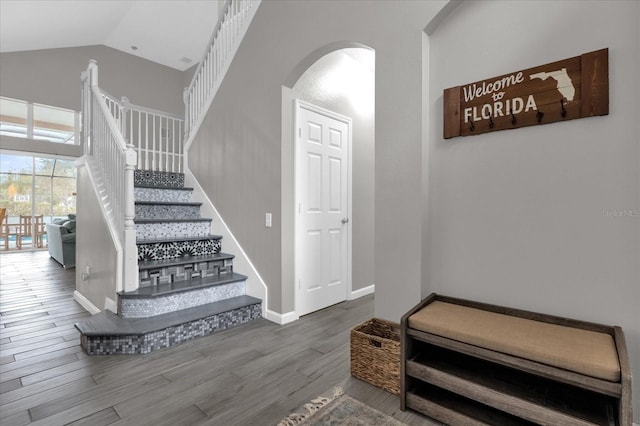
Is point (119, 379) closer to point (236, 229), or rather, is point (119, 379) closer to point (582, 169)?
point (236, 229)

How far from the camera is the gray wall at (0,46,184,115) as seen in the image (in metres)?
7.04

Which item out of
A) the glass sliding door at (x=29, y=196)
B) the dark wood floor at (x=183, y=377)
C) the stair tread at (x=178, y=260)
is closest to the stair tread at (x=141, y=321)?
the dark wood floor at (x=183, y=377)

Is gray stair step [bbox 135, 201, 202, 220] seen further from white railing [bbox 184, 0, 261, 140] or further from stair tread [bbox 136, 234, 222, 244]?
white railing [bbox 184, 0, 261, 140]

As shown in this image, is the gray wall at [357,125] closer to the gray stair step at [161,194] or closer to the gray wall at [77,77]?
the gray stair step at [161,194]

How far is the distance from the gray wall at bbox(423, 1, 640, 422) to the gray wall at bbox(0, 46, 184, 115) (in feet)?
26.8

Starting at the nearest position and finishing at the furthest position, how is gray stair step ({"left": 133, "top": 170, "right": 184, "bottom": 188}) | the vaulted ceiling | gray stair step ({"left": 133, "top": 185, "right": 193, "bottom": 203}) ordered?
1. gray stair step ({"left": 133, "top": 185, "right": 193, "bottom": 203})
2. gray stair step ({"left": 133, "top": 170, "right": 184, "bottom": 188})
3. the vaulted ceiling

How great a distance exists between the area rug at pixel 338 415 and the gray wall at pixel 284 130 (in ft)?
2.01

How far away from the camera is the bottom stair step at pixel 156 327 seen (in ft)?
7.85

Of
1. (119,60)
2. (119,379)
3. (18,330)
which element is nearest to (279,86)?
(119,379)

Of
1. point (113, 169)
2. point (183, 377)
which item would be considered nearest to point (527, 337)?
point (183, 377)

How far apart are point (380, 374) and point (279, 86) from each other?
247 centimetres

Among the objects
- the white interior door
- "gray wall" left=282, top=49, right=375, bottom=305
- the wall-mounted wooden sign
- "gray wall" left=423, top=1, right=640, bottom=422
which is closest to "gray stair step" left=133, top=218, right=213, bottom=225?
the white interior door

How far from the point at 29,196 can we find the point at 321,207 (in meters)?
9.59

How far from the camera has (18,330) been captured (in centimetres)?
286
